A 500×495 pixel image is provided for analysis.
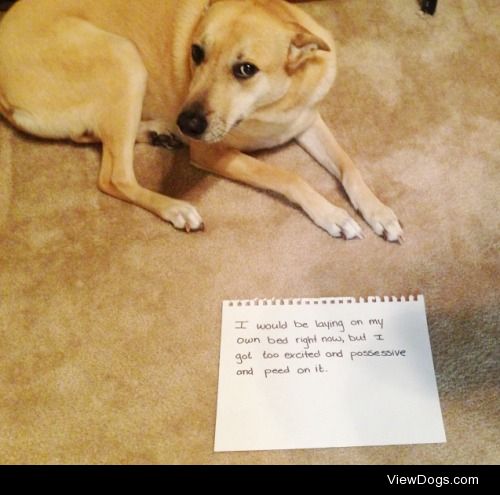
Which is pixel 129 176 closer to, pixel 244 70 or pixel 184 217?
pixel 184 217

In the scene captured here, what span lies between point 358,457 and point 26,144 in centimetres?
139

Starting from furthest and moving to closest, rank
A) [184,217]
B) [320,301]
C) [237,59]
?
1. [184,217]
2. [320,301]
3. [237,59]

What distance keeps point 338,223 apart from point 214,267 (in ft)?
Answer: 1.23

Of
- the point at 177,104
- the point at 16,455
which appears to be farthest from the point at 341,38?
the point at 16,455

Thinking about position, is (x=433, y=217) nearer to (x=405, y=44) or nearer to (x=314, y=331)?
(x=314, y=331)

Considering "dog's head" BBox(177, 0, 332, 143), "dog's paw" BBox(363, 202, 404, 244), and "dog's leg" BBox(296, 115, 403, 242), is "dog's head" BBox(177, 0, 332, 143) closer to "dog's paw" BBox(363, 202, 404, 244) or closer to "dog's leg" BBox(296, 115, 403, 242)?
"dog's leg" BBox(296, 115, 403, 242)

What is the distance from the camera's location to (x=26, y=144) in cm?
160

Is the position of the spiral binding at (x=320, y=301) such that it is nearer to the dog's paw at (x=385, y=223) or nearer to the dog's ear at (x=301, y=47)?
the dog's paw at (x=385, y=223)

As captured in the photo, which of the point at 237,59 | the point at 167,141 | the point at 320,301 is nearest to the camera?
the point at 237,59

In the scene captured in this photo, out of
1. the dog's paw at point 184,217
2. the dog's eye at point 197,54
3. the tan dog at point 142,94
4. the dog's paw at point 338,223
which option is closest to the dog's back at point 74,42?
the tan dog at point 142,94

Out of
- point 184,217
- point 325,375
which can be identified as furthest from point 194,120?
point 325,375

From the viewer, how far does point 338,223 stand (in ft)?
4.46

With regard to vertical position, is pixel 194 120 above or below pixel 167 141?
above

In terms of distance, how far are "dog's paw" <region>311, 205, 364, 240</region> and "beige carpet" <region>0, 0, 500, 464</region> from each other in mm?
35
